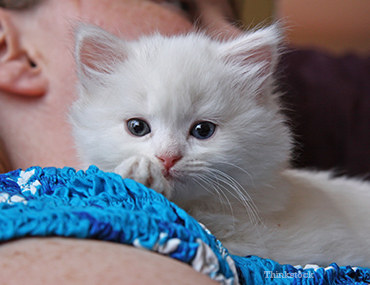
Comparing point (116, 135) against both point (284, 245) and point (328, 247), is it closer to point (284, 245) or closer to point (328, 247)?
point (284, 245)

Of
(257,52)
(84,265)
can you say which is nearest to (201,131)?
(257,52)

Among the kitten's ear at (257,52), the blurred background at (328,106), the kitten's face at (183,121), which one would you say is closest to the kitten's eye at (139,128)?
the kitten's face at (183,121)

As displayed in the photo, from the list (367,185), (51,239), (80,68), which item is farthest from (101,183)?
(367,185)

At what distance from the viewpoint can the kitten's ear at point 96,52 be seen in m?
1.08

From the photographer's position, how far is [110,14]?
1.36 metres

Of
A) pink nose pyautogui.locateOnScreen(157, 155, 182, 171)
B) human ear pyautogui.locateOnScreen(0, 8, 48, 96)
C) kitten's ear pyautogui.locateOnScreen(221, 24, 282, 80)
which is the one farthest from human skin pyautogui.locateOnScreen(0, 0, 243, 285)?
pink nose pyautogui.locateOnScreen(157, 155, 182, 171)

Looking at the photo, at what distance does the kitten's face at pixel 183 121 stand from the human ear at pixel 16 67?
0.33m

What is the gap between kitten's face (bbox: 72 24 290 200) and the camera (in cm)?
92

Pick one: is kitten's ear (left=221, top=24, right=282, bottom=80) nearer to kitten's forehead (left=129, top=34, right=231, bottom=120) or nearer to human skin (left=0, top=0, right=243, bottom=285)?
kitten's forehead (left=129, top=34, right=231, bottom=120)

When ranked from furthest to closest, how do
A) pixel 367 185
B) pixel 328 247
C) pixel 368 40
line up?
pixel 368 40 → pixel 367 185 → pixel 328 247

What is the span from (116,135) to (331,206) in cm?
85

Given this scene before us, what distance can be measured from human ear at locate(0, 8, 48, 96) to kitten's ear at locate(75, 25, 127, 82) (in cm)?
29

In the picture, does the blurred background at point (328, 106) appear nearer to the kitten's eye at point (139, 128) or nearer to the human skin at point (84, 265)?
the kitten's eye at point (139, 128)

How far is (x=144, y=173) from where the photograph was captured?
0.75m
